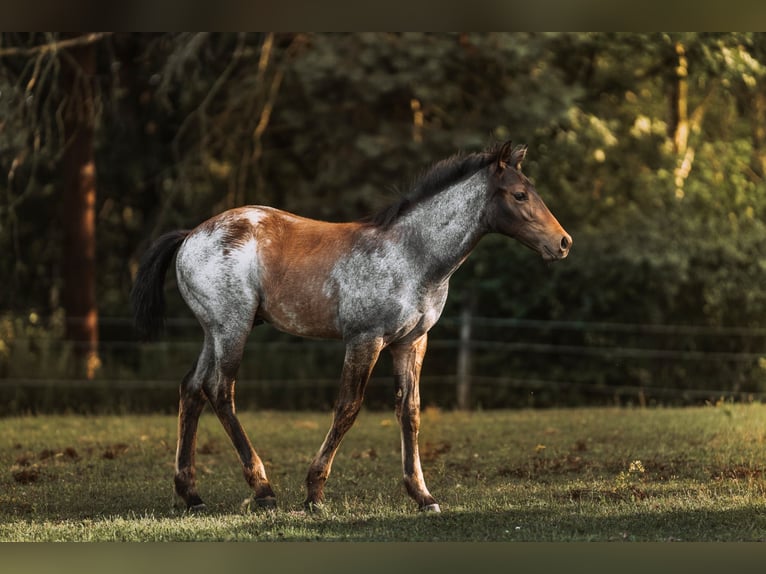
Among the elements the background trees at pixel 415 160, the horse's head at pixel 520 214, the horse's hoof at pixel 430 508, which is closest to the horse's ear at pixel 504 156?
the horse's head at pixel 520 214

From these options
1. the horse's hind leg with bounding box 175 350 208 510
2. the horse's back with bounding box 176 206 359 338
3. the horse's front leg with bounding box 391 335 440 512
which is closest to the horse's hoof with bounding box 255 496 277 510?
the horse's hind leg with bounding box 175 350 208 510

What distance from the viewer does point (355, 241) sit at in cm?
708

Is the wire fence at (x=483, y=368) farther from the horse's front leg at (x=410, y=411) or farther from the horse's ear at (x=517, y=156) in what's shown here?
the horse's ear at (x=517, y=156)

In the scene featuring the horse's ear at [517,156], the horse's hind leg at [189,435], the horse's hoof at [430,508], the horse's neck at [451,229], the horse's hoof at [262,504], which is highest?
the horse's ear at [517,156]

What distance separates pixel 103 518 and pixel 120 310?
31.4 ft

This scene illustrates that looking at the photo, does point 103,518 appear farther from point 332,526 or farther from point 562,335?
point 562,335

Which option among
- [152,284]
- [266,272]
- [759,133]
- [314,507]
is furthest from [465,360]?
[759,133]

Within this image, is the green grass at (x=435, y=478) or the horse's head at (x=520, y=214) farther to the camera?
the horse's head at (x=520, y=214)

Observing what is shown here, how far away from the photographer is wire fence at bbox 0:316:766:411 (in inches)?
536

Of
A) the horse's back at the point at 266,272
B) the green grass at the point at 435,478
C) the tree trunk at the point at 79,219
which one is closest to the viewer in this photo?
the green grass at the point at 435,478

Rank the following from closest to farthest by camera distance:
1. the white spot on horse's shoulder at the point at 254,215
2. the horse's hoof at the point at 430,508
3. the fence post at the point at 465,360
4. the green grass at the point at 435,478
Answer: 1. the green grass at the point at 435,478
2. the horse's hoof at the point at 430,508
3. the white spot on horse's shoulder at the point at 254,215
4. the fence post at the point at 465,360

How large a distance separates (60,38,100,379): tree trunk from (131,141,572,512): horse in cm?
793

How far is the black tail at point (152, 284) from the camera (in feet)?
25.1

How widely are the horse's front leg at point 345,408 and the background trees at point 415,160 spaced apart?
265 inches
